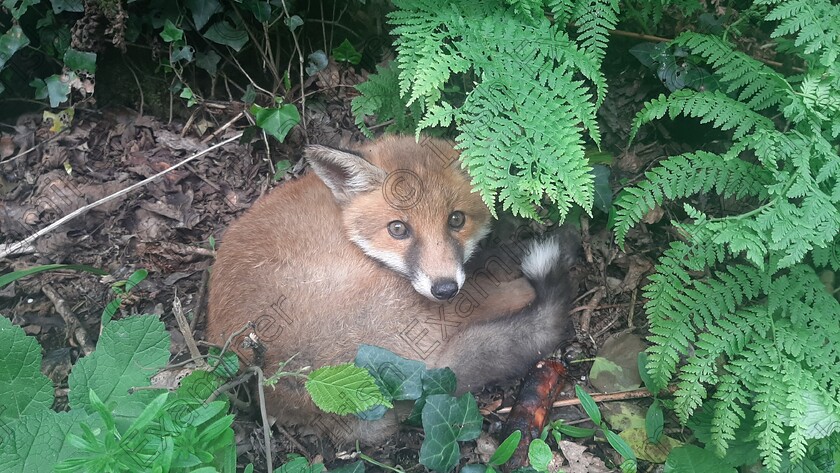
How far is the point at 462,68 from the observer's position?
2299 millimetres

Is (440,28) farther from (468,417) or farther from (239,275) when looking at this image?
(468,417)

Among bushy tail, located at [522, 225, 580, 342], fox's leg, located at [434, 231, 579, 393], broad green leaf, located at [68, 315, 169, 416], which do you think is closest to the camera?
broad green leaf, located at [68, 315, 169, 416]

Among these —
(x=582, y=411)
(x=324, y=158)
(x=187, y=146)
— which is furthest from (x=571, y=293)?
(x=187, y=146)

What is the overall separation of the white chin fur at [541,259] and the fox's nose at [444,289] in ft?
1.38

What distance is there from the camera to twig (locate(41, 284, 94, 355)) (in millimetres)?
2811

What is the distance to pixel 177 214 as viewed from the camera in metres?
3.42

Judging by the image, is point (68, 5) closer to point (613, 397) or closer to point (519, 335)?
point (519, 335)

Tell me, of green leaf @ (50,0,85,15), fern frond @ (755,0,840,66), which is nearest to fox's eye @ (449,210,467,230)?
fern frond @ (755,0,840,66)

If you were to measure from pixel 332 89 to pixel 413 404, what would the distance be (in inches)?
80.8

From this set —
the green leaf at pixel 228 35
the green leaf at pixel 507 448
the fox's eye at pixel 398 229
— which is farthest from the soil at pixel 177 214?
the fox's eye at pixel 398 229

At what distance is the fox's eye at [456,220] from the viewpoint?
9.61 feet

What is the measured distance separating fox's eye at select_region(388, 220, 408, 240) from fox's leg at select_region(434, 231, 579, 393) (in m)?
0.55

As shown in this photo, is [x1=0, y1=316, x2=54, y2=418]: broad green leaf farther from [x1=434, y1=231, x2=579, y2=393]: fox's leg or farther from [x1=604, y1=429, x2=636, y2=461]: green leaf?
[x1=604, y1=429, x2=636, y2=461]: green leaf

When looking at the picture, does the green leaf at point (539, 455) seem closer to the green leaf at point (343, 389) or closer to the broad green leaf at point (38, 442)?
the green leaf at point (343, 389)
